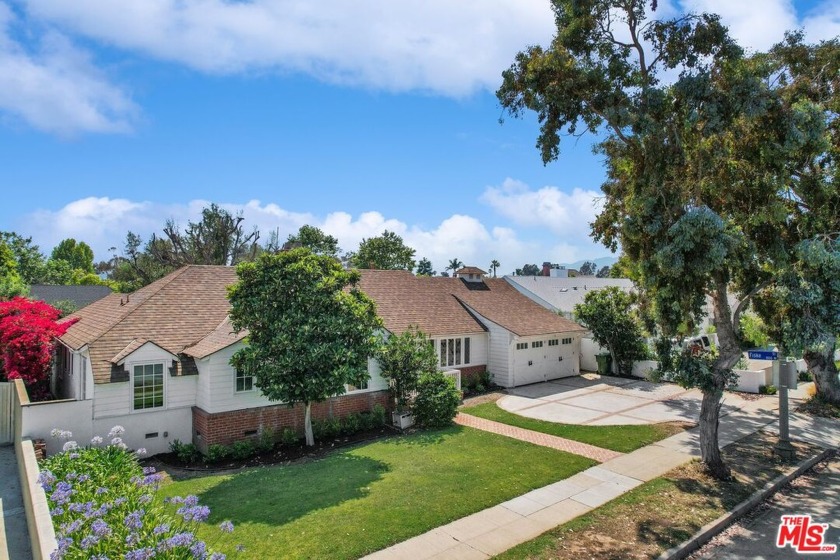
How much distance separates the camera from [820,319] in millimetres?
10562

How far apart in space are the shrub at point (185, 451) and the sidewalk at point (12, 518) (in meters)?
3.58

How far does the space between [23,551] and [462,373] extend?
630 inches

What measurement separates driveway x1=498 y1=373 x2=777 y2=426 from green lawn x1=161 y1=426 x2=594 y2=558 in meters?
4.28

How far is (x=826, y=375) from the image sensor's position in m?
18.2

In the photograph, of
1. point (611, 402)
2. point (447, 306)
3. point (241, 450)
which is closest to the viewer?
point (241, 450)

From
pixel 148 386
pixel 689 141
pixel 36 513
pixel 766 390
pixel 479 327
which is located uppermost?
pixel 689 141

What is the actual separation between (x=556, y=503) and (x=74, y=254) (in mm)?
99551

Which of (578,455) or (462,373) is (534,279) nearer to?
(462,373)

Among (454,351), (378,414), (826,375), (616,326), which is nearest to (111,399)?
(378,414)

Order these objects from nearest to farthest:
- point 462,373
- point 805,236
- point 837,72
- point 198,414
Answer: point 805,236
point 837,72
point 198,414
point 462,373

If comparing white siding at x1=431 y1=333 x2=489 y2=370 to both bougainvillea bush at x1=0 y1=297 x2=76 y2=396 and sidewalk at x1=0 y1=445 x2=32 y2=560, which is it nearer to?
sidewalk at x1=0 y1=445 x2=32 y2=560

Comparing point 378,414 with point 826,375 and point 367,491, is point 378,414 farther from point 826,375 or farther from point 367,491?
point 826,375

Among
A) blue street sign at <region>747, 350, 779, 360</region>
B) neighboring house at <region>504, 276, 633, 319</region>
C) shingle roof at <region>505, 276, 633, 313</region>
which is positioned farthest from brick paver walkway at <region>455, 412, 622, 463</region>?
shingle roof at <region>505, 276, 633, 313</region>

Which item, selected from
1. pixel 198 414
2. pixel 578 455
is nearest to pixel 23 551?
pixel 198 414
